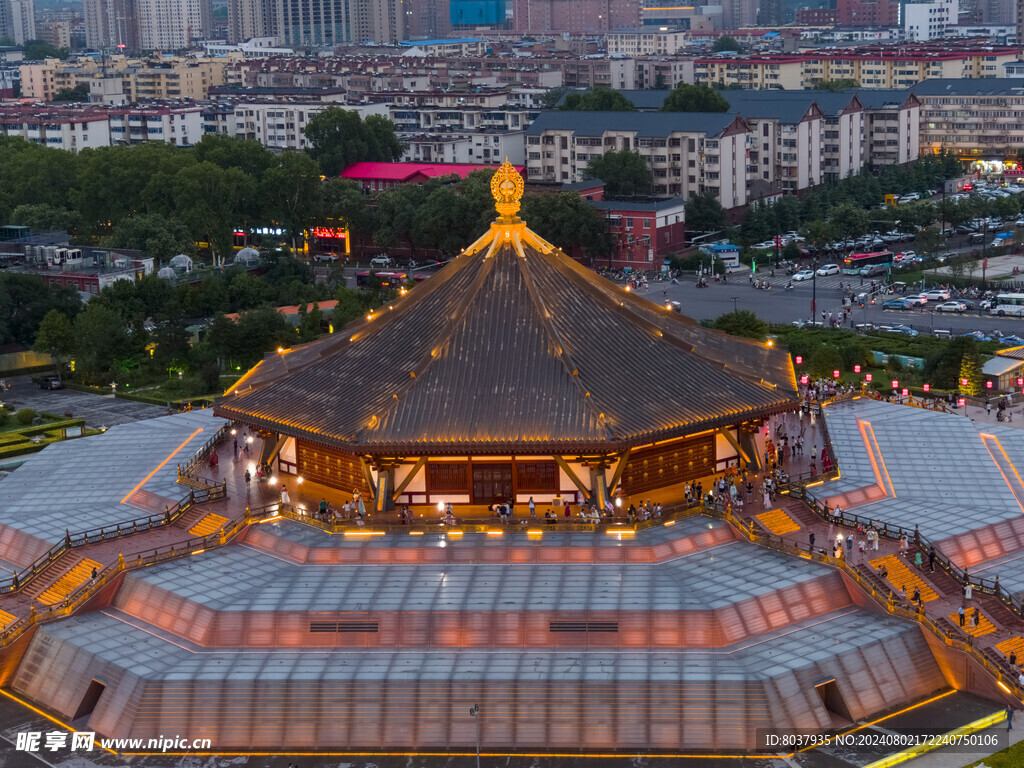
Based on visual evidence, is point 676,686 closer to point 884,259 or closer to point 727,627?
point 727,627

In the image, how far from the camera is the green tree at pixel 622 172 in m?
145

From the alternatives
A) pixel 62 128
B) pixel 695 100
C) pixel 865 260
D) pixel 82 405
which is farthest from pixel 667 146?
pixel 82 405

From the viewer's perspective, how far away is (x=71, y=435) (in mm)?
86062

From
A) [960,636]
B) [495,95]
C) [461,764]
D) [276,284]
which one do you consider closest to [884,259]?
[276,284]

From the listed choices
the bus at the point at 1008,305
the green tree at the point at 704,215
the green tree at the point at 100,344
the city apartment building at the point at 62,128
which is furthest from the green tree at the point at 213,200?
the bus at the point at 1008,305

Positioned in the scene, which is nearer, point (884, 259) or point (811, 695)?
point (811, 695)

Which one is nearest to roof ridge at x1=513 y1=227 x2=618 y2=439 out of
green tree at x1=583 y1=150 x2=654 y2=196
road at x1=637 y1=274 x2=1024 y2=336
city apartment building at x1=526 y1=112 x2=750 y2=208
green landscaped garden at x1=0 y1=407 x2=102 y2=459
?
green landscaped garden at x1=0 y1=407 x2=102 y2=459

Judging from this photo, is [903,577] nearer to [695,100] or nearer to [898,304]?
[898,304]

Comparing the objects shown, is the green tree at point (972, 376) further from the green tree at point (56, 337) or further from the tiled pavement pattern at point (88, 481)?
the green tree at point (56, 337)

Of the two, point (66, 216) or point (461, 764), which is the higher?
point (66, 216)

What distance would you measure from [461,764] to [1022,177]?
5111 inches

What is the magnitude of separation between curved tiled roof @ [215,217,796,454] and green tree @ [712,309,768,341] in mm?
24804

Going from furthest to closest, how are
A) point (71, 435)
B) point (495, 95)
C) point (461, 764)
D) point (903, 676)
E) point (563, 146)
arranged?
point (495, 95) → point (563, 146) → point (71, 435) → point (903, 676) → point (461, 764)

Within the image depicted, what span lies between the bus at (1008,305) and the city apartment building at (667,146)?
36129 millimetres
